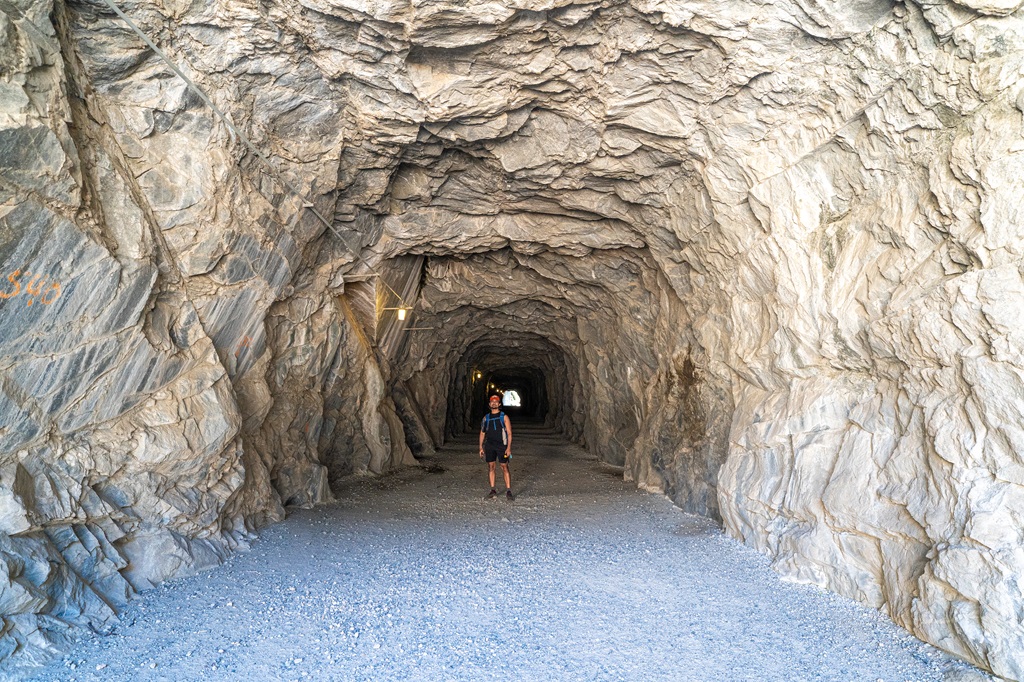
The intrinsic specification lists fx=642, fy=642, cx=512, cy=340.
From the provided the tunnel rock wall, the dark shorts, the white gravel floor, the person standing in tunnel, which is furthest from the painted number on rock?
the dark shorts

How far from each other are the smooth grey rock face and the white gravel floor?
1.25 feet

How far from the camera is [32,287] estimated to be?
5.01m

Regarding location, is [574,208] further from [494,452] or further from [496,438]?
[494,452]

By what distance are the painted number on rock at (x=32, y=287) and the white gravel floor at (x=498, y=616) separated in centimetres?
256

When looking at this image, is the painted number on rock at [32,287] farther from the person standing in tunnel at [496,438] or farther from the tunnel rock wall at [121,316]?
the person standing in tunnel at [496,438]

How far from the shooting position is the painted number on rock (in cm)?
486

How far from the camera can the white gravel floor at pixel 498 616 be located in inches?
171

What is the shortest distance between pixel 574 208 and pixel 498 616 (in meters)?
6.64

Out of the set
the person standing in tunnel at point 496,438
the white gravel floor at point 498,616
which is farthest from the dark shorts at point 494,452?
the white gravel floor at point 498,616

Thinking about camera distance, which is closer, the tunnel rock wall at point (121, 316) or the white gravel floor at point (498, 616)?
the white gravel floor at point (498, 616)

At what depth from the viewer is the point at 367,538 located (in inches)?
300

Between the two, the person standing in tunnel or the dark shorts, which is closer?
the person standing in tunnel

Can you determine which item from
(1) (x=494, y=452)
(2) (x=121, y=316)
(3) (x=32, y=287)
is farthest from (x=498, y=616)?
(1) (x=494, y=452)

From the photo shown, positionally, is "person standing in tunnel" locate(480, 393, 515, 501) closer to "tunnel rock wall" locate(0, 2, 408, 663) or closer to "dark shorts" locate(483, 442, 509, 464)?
"dark shorts" locate(483, 442, 509, 464)
